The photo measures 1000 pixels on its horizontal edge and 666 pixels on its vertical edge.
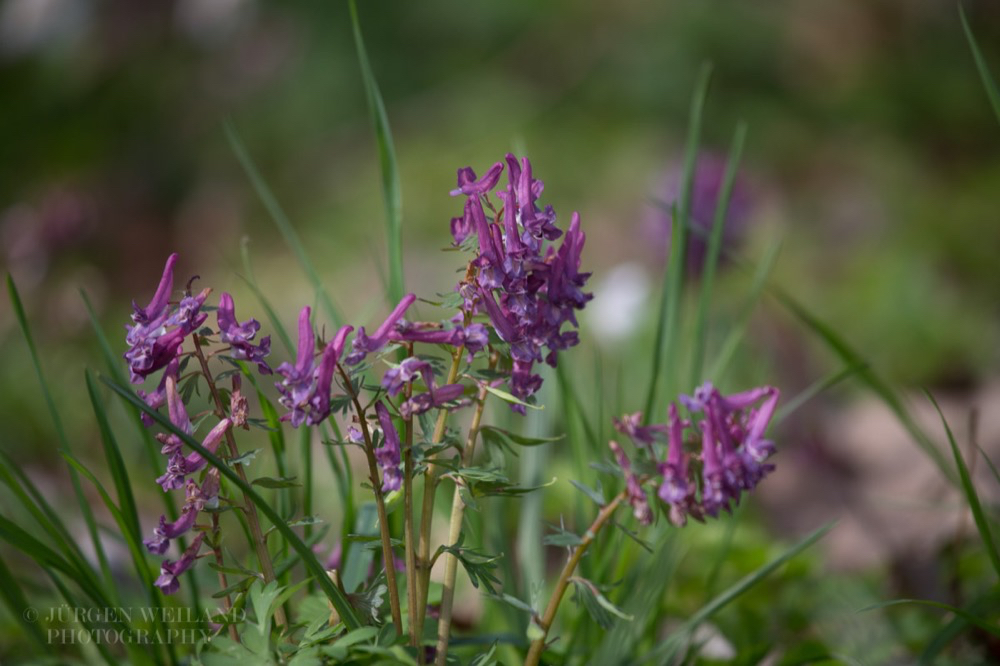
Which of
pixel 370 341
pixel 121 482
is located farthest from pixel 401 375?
pixel 121 482

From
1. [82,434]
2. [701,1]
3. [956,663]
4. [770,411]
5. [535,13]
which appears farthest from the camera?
[535,13]

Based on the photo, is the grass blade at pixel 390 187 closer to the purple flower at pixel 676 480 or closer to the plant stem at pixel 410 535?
the plant stem at pixel 410 535

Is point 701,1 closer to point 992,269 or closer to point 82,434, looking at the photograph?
point 992,269

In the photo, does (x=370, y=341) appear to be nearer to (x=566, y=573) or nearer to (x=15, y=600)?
(x=566, y=573)

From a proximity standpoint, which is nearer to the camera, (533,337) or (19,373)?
(533,337)

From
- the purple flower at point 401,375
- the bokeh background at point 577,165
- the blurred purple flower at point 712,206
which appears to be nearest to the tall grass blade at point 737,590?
the purple flower at point 401,375

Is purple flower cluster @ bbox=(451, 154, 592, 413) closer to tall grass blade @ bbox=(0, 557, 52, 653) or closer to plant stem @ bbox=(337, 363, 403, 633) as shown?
plant stem @ bbox=(337, 363, 403, 633)

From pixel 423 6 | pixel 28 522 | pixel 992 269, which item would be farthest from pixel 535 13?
pixel 28 522
